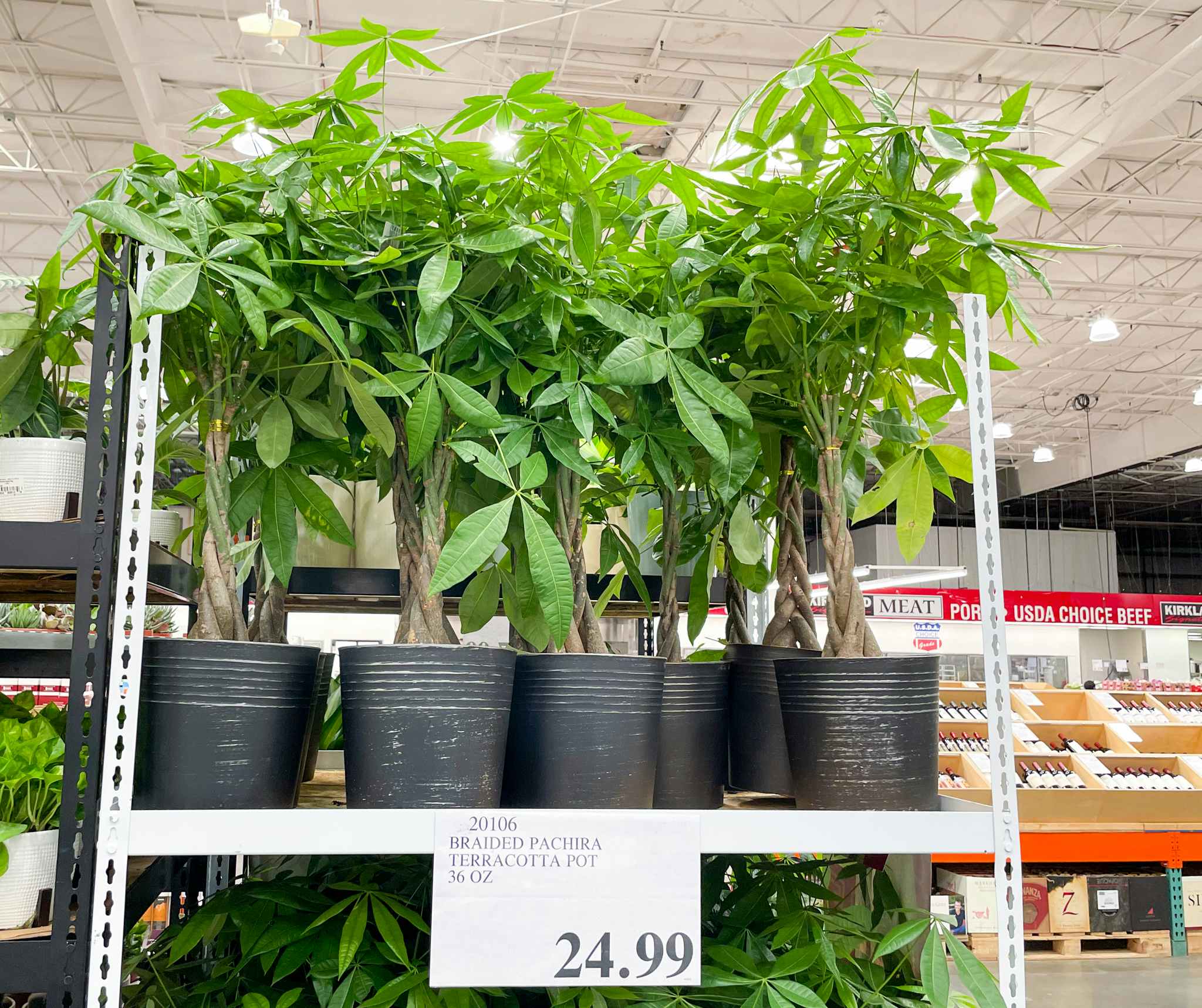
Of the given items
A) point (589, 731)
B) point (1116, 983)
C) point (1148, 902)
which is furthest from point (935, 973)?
point (1148, 902)

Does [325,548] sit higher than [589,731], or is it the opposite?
[325,548]

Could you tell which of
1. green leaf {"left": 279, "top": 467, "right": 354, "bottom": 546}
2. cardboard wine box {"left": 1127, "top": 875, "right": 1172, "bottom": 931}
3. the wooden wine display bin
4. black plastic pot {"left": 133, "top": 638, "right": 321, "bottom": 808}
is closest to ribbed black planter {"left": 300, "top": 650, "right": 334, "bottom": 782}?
green leaf {"left": 279, "top": 467, "right": 354, "bottom": 546}

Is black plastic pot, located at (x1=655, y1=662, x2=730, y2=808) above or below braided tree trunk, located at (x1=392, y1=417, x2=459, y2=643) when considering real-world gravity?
below

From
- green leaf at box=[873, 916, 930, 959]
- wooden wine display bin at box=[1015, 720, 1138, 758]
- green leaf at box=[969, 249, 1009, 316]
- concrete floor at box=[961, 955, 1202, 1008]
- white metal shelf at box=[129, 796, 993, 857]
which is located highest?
green leaf at box=[969, 249, 1009, 316]

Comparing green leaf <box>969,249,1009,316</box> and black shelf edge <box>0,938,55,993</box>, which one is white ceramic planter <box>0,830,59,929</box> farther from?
green leaf <box>969,249,1009,316</box>

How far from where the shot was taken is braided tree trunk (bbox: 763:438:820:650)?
1.55m

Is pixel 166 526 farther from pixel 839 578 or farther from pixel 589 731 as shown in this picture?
pixel 839 578

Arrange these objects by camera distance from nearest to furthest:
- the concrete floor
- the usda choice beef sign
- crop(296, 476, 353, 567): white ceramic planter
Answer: crop(296, 476, 353, 567): white ceramic planter → the concrete floor → the usda choice beef sign

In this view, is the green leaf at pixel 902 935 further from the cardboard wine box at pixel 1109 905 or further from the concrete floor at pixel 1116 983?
the cardboard wine box at pixel 1109 905

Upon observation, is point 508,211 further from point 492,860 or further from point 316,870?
point 316,870

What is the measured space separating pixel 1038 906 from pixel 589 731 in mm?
6146

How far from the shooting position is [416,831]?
111 centimetres

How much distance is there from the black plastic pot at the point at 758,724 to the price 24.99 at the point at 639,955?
1.16 ft

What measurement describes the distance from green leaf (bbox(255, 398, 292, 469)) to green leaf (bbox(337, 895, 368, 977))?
59 centimetres
